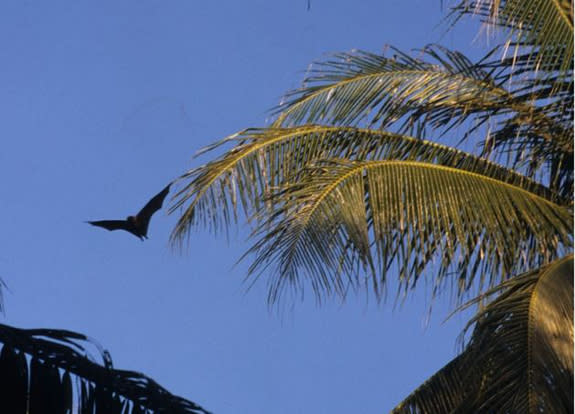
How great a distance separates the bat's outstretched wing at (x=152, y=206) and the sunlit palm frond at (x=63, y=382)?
115 inches

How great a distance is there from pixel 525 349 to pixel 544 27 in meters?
1.78

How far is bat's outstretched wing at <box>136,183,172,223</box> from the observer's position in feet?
23.1

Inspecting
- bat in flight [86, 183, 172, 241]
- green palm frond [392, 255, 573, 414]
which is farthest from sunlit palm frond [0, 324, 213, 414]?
bat in flight [86, 183, 172, 241]

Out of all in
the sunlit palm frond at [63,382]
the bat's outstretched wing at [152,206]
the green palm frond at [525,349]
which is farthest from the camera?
the bat's outstretched wing at [152,206]

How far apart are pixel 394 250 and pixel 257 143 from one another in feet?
4.12

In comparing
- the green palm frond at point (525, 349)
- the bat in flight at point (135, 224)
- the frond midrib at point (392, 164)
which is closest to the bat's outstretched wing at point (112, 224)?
the bat in flight at point (135, 224)

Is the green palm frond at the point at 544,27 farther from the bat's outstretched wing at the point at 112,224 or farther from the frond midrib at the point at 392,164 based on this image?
the bat's outstretched wing at the point at 112,224

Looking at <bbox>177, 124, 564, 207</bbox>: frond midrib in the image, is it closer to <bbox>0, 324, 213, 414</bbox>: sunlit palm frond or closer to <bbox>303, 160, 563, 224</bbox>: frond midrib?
<bbox>303, 160, 563, 224</bbox>: frond midrib

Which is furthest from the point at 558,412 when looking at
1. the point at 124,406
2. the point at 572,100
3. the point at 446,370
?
the point at 124,406

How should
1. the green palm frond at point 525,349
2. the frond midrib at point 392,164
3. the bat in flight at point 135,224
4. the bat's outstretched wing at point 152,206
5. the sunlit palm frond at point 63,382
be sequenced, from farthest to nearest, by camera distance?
the bat in flight at point 135,224 < the bat's outstretched wing at point 152,206 < the frond midrib at point 392,164 < the green palm frond at point 525,349 < the sunlit palm frond at point 63,382

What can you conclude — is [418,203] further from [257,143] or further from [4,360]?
[4,360]

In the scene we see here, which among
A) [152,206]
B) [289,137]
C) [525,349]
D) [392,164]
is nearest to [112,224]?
[152,206]

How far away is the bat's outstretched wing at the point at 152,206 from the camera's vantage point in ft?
23.1

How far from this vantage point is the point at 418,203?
6.51 metres
